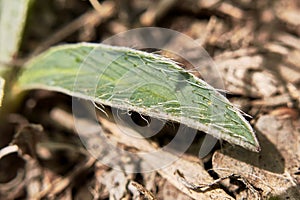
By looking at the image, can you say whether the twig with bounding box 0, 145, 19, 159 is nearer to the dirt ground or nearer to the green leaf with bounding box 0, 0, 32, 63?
the dirt ground

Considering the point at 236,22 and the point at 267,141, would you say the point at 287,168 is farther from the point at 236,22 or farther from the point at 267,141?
the point at 236,22

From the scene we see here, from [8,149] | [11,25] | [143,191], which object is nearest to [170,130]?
[143,191]

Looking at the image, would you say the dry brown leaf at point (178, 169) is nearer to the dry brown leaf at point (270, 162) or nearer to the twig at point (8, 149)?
the dry brown leaf at point (270, 162)

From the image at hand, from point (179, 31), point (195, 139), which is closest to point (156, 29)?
point (179, 31)

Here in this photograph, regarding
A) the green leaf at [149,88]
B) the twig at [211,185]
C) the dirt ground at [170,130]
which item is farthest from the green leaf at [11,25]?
the twig at [211,185]

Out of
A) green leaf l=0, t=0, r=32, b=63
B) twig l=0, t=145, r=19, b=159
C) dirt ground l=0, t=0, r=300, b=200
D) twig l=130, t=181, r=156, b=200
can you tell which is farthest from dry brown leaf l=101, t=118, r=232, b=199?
green leaf l=0, t=0, r=32, b=63

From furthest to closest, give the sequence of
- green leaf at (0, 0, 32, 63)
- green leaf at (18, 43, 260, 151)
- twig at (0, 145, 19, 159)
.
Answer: green leaf at (0, 0, 32, 63) → twig at (0, 145, 19, 159) → green leaf at (18, 43, 260, 151)

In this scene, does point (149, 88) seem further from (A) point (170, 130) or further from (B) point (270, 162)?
(B) point (270, 162)
